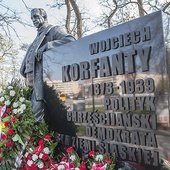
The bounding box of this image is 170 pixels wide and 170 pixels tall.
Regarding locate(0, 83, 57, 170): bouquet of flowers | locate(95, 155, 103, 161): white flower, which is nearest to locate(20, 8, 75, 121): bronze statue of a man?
locate(0, 83, 57, 170): bouquet of flowers

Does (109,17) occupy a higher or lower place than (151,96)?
higher

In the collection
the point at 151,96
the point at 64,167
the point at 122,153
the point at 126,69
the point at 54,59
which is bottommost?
the point at 64,167

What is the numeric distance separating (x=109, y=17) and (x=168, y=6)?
2.78m

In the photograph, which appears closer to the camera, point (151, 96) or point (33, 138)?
point (151, 96)

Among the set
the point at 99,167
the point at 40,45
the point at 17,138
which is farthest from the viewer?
the point at 40,45

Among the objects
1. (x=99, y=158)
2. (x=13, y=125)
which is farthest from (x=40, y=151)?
(x=99, y=158)

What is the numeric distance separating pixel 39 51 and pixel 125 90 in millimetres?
1706

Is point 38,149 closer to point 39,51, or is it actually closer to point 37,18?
point 39,51

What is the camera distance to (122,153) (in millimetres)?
2410

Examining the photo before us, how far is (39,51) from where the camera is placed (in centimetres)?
360

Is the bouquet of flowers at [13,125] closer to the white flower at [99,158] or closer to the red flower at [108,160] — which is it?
the white flower at [99,158]

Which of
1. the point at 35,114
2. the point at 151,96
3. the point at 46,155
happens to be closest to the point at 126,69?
the point at 151,96

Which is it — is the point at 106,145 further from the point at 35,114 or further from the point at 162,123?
the point at 35,114

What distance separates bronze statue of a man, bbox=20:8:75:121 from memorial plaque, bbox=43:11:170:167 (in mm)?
603
